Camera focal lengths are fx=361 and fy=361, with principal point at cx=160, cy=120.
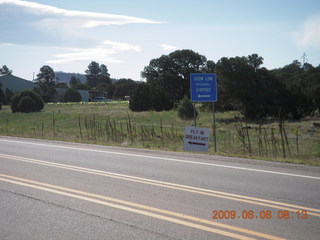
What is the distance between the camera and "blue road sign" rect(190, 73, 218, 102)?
536 inches

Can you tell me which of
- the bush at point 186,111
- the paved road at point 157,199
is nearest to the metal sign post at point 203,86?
the paved road at point 157,199

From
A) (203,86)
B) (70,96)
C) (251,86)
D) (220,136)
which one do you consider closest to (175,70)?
(251,86)

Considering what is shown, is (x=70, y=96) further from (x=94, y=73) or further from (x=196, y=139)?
(x=196, y=139)

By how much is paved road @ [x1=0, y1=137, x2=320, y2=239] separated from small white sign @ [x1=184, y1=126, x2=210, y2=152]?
2.71 meters

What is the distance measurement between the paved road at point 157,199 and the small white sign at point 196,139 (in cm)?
271

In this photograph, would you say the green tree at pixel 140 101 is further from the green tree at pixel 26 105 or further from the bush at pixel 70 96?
the bush at pixel 70 96

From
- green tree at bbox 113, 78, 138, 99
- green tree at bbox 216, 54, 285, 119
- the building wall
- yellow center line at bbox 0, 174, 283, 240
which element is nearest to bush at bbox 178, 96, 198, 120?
green tree at bbox 216, 54, 285, 119

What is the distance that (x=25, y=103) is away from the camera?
197 feet

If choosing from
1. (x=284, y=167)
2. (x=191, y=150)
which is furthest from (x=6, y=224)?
(x=191, y=150)

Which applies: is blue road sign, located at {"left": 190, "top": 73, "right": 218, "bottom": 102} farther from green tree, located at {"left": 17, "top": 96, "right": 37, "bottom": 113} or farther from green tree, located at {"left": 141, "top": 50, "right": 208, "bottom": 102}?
green tree, located at {"left": 141, "top": 50, "right": 208, "bottom": 102}

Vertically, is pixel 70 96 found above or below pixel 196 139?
above

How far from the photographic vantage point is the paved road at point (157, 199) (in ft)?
16.3
